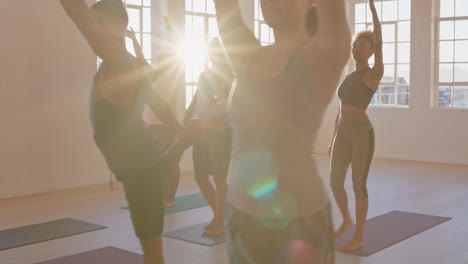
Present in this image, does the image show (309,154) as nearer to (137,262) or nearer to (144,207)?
(144,207)

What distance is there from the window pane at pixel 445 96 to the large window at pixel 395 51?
507 millimetres

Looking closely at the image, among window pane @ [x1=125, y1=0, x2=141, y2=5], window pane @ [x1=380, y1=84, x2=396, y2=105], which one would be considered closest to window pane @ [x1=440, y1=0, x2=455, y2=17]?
window pane @ [x1=380, y1=84, x2=396, y2=105]

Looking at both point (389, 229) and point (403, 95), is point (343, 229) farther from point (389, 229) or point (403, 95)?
point (403, 95)

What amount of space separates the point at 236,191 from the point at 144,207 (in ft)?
3.65

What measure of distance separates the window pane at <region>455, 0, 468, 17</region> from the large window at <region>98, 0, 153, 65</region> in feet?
Answer: 15.2

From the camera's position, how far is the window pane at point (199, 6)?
845 cm

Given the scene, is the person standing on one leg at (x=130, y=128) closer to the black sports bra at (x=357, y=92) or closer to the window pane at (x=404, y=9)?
the black sports bra at (x=357, y=92)

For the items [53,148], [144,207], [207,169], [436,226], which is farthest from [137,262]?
[53,148]

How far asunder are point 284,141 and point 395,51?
899 cm

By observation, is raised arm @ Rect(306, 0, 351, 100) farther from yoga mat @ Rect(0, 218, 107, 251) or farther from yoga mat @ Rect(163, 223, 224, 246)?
yoga mat @ Rect(0, 218, 107, 251)

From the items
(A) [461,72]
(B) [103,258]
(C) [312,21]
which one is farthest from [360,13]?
(C) [312,21]

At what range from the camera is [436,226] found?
483 cm

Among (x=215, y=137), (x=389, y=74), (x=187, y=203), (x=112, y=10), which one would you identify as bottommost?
(x=187, y=203)

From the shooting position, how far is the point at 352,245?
4.11 m
